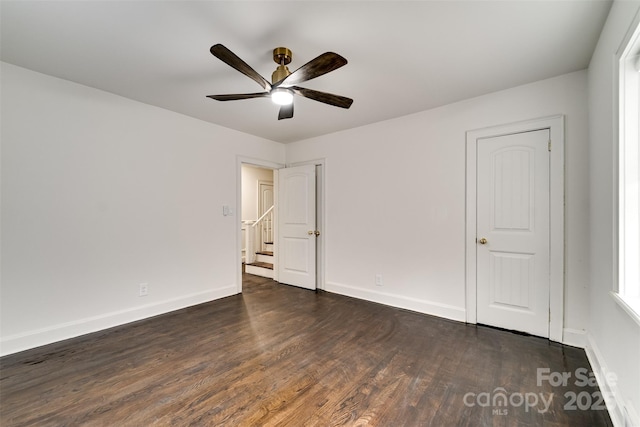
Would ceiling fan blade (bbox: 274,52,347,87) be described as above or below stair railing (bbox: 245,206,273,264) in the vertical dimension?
above

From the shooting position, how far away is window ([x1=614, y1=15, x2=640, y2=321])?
148cm

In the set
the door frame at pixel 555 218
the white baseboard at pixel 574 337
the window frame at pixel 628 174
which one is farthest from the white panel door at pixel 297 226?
the window frame at pixel 628 174

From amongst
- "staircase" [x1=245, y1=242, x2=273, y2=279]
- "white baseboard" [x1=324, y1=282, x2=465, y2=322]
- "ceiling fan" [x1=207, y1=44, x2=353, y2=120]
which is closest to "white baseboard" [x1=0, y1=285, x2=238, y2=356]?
"staircase" [x1=245, y1=242, x2=273, y2=279]

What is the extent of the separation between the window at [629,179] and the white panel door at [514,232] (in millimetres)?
1039

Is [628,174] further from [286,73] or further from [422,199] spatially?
[286,73]

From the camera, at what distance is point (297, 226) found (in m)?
4.41

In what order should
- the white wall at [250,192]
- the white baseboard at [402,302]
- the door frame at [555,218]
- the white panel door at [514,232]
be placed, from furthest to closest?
1. the white wall at [250,192]
2. the white baseboard at [402,302]
3. the white panel door at [514,232]
4. the door frame at [555,218]

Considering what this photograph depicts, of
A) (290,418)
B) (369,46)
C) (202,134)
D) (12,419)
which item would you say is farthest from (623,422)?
(202,134)

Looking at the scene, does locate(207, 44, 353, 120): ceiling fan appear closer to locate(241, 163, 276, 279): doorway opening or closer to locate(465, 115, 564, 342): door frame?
locate(465, 115, 564, 342): door frame

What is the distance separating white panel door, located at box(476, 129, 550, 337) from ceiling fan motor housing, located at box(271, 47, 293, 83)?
7.08 ft

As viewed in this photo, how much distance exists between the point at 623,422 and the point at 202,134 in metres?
4.41

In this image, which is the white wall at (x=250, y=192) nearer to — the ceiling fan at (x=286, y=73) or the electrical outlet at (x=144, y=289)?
the electrical outlet at (x=144, y=289)

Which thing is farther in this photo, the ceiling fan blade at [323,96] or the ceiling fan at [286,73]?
the ceiling fan blade at [323,96]

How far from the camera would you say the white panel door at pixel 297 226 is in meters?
4.23
